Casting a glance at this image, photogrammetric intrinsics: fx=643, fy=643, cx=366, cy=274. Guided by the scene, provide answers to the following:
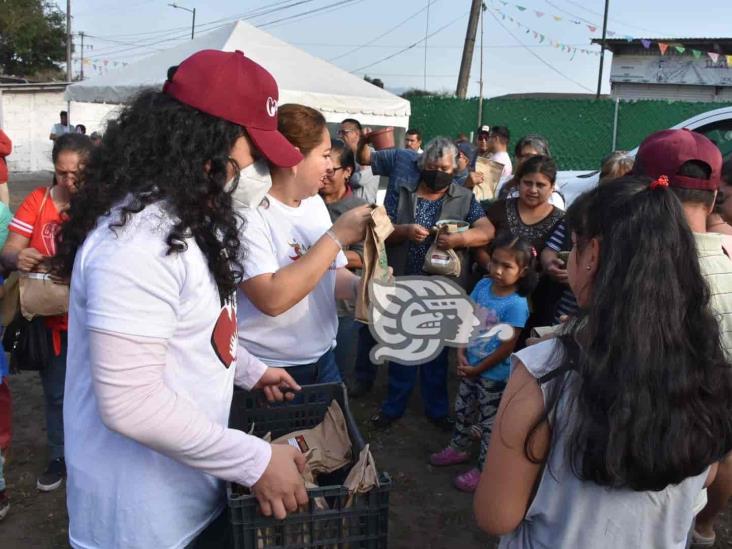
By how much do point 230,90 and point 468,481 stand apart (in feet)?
9.46

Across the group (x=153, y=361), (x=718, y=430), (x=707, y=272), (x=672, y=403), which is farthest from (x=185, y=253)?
(x=707, y=272)

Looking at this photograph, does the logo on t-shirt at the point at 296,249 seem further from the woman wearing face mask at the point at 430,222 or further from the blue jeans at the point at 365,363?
the blue jeans at the point at 365,363

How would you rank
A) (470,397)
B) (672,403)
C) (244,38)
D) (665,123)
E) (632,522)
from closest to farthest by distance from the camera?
(672,403), (632,522), (470,397), (244,38), (665,123)

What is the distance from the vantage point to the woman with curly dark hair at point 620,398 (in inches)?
47.3

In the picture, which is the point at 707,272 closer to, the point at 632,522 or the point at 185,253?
the point at 632,522

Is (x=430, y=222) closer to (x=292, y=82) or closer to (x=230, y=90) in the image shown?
(x=230, y=90)

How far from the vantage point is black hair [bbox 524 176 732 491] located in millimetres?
1198

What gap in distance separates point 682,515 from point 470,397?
2.47 m

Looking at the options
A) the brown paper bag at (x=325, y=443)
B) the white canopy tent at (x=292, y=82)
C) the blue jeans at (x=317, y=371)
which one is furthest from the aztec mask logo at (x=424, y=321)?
the white canopy tent at (x=292, y=82)

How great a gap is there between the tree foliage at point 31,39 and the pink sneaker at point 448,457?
36.6 metres

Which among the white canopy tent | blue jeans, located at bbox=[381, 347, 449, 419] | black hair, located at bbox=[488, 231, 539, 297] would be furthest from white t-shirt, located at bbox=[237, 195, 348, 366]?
the white canopy tent

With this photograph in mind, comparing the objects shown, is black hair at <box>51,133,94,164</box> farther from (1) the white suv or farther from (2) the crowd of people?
(1) the white suv

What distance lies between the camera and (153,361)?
1.26m

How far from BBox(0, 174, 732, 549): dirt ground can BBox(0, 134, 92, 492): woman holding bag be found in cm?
22
